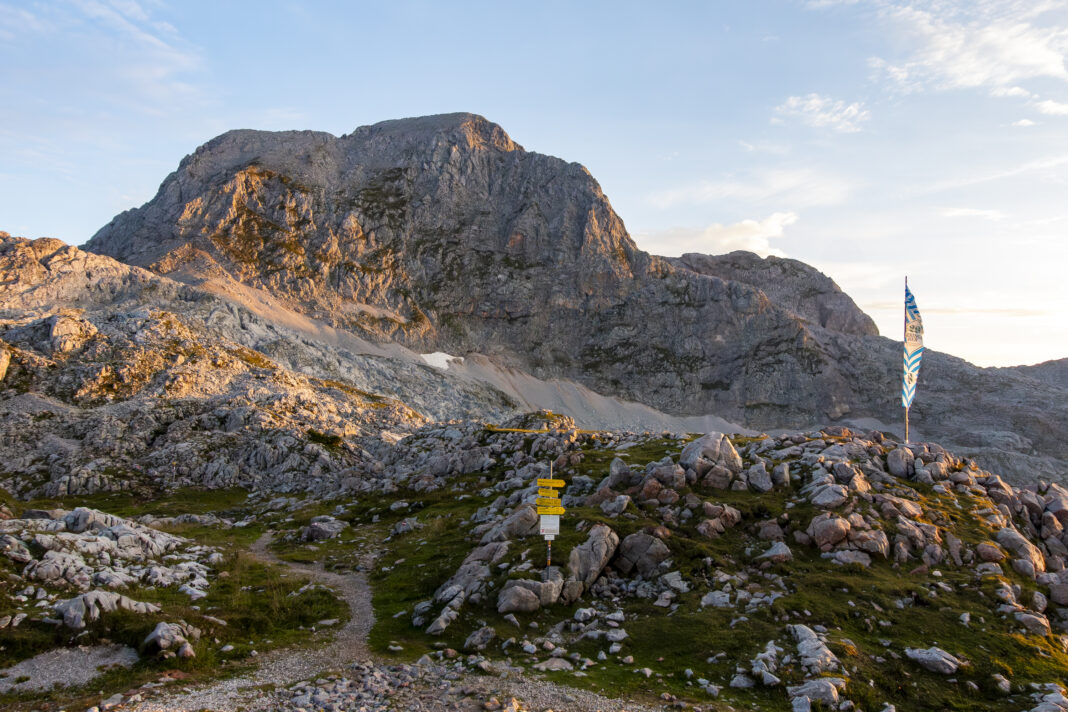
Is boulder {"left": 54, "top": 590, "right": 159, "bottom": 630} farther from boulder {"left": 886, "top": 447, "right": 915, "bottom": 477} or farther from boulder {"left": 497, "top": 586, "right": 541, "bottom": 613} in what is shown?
boulder {"left": 886, "top": 447, "right": 915, "bottom": 477}

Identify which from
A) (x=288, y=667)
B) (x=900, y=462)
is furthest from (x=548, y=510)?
(x=900, y=462)

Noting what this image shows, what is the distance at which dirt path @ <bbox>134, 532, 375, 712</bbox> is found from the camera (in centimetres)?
1695

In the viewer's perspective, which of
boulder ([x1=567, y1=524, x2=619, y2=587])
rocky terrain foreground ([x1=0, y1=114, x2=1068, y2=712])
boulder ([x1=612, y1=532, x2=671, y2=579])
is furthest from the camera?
boulder ([x1=612, y1=532, x2=671, y2=579])

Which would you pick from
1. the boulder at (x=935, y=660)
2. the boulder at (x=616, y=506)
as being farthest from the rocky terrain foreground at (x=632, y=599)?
the boulder at (x=616, y=506)

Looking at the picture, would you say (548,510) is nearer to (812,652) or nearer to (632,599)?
(632,599)

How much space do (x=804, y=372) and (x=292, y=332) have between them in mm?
155607

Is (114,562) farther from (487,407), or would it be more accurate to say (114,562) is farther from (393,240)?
(393,240)

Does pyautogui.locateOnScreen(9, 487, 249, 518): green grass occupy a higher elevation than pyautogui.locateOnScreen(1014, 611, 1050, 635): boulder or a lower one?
lower

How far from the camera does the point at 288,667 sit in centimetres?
2055

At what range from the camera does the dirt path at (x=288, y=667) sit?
1695cm

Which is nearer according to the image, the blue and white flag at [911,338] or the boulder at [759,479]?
the boulder at [759,479]

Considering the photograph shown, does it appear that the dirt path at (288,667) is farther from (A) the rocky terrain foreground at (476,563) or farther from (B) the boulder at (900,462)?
(B) the boulder at (900,462)

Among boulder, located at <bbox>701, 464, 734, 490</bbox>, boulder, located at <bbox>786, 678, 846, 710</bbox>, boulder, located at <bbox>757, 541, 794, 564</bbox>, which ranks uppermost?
boulder, located at <bbox>701, 464, 734, 490</bbox>

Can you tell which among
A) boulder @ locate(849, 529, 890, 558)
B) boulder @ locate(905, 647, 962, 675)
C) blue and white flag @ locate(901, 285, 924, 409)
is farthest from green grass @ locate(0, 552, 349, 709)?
blue and white flag @ locate(901, 285, 924, 409)
